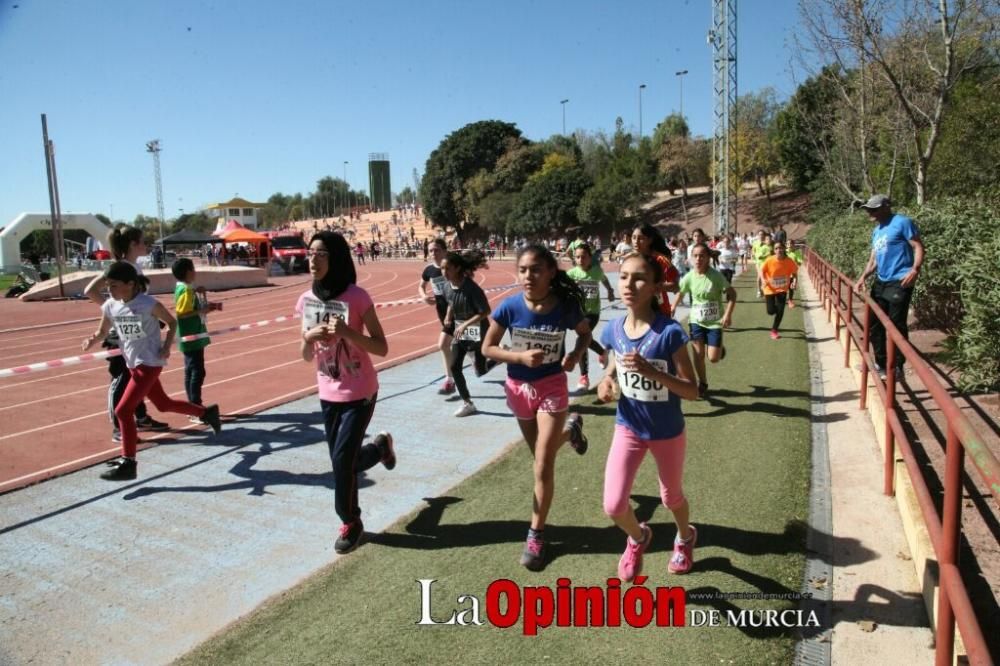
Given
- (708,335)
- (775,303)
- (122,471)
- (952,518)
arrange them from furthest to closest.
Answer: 1. (775,303)
2. (708,335)
3. (122,471)
4. (952,518)

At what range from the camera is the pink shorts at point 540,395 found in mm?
4156

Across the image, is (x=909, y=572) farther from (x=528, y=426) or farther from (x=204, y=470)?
→ (x=204, y=470)

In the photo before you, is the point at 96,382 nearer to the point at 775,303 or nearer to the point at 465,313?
the point at 465,313

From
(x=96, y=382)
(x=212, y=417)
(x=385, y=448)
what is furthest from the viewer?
(x=96, y=382)

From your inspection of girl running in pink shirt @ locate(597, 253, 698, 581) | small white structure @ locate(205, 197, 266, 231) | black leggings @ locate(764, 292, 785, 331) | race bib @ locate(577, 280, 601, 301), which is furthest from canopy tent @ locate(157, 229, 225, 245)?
small white structure @ locate(205, 197, 266, 231)

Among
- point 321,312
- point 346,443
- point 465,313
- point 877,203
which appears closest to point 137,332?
point 321,312

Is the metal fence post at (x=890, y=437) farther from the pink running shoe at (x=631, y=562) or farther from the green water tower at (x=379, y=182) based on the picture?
the green water tower at (x=379, y=182)

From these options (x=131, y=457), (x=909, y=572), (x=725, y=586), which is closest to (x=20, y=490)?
(x=131, y=457)

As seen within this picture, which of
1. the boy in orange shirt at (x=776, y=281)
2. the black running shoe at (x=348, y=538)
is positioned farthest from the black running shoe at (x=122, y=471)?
the boy in orange shirt at (x=776, y=281)

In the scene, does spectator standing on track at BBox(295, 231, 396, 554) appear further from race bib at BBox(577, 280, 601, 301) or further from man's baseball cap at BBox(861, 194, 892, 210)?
man's baseball cap at BBox(861, 194, 892, 210)

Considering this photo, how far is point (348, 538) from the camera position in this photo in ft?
14.4

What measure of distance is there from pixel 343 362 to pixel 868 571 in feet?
10.5

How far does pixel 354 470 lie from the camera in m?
→ 4.39

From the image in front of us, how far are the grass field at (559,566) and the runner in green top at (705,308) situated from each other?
107 centimetres
